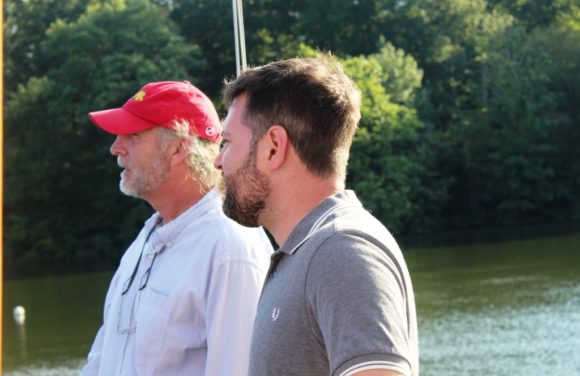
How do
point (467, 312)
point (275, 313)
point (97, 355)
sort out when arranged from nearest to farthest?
1. point (275, 313)
2. point (97, 355)
3. point (467, 312)

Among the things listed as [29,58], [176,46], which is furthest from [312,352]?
[29,58]

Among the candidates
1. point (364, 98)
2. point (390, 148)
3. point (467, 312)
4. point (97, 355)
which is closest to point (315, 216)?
point (97, 355)

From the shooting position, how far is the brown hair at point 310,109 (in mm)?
1961

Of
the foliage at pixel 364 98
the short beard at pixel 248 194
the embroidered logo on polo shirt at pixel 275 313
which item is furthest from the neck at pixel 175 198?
the foliage at pixel 364 98

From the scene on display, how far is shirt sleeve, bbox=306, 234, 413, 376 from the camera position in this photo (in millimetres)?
1674

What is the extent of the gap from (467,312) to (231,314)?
1828cm

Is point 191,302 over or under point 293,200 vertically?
under

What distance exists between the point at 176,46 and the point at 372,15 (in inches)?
382

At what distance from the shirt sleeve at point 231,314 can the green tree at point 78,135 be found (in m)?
35.9

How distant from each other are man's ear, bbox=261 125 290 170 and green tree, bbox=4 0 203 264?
1442 inches

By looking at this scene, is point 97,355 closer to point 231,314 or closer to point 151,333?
point 151,333

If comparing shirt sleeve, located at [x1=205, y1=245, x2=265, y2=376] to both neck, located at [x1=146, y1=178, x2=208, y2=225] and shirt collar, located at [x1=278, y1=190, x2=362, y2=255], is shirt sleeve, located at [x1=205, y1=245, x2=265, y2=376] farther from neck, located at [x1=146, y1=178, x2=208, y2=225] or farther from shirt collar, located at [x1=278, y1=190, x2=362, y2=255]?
shirt collar, located at [x1=278, y1=190, x2=362, y2=255]

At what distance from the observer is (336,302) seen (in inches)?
67.6

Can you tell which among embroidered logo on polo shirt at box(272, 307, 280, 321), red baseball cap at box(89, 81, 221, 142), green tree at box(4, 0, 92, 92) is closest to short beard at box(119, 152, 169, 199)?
red baseball cap at box(89, 81, 221, 142)
